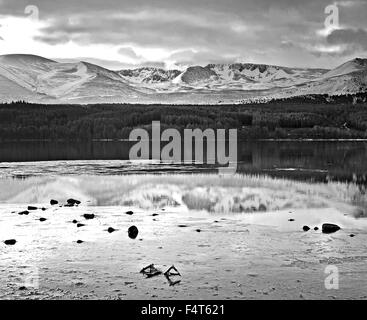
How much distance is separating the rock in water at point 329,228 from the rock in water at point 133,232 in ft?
21.2

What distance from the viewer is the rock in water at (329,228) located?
63.2 feet

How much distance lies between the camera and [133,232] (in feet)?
61.3

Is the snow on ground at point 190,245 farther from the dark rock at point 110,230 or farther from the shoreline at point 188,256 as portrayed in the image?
the dark rock at point 110,230

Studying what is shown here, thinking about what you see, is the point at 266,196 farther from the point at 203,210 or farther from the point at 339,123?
the point at 339,123

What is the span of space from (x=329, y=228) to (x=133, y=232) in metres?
6.83

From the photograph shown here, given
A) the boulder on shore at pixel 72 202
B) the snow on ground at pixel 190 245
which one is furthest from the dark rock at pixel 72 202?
the snow on ground at pixel 190 245

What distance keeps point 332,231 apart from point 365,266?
16.0 ft

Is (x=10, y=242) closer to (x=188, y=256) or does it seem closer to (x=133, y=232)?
(x=133, y=232)

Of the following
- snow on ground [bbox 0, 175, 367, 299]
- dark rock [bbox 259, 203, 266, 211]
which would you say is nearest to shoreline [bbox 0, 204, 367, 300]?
snow on ground [bbox 0, 175, 367, 299]

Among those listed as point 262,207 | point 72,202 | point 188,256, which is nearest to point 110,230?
point 188,256

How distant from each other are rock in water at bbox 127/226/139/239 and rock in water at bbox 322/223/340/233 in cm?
646

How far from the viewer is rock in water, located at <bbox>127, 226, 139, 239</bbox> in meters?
18.3

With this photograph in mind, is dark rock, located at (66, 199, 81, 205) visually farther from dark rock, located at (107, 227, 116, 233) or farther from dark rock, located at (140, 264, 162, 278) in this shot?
dark rock, located at (140, 264, 162, 278)

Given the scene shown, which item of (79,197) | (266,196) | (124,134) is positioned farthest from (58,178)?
(124,134)
